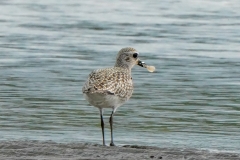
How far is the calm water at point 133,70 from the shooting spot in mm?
11906

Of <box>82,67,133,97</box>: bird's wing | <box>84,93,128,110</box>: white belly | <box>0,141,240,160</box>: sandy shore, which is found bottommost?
<box>0,141,240,160</box>: sandy shore

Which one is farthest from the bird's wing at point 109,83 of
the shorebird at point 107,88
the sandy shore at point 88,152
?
the sandy shore at point 88,152

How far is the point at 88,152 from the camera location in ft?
31.1

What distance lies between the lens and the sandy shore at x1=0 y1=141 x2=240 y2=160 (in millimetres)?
9180

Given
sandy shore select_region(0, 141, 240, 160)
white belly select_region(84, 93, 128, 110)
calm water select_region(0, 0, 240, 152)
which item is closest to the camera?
sandy shore select_region(0, 141, 240, 160)

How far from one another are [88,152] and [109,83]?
1.36 meters

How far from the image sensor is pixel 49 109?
43.5 feet

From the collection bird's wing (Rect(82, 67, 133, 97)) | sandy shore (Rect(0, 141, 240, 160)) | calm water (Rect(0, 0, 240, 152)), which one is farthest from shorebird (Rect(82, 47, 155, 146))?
calm water (Rect(0, 0, 240, 152))

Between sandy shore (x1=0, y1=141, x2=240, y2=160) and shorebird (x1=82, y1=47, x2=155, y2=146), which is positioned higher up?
shorebird (x1=82, y1=47, x2=155, y2=146)

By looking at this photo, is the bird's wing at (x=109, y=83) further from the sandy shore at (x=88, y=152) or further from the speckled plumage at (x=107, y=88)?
the sandy shore at (x=88, y=152)

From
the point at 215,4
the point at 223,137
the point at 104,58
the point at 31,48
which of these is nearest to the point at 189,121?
the point at 223,137

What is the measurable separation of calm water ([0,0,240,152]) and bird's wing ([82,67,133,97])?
793 mm

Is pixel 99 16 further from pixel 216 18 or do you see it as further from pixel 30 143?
A: pixel 30 143

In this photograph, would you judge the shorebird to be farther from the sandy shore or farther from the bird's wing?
the sandy shore
